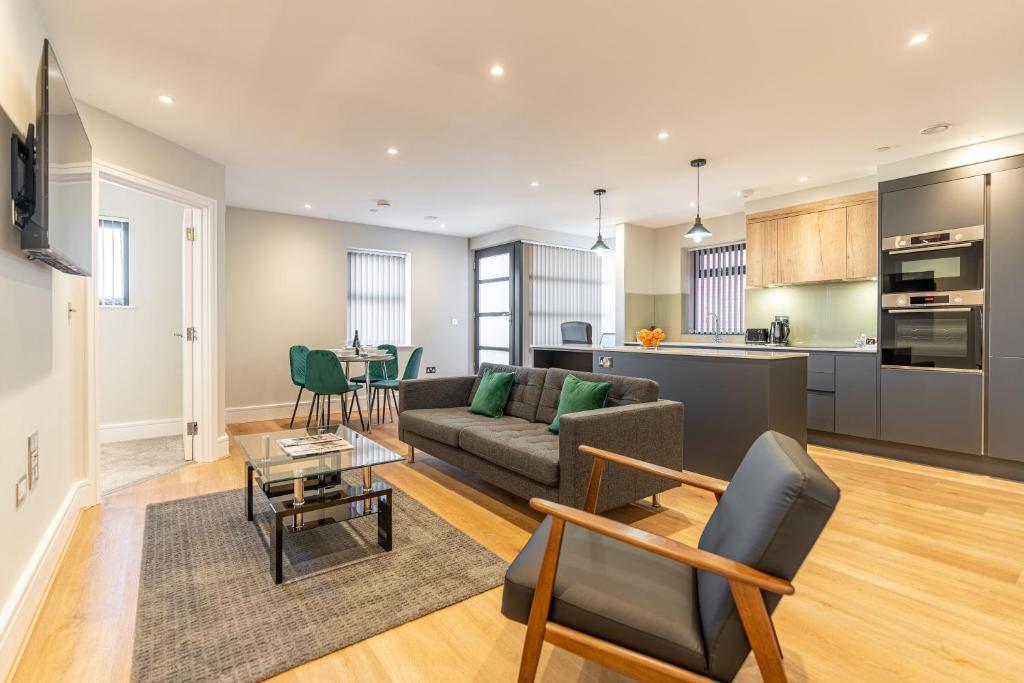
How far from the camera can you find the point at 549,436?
3145 mm

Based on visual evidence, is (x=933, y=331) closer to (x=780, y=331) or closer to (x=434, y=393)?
(x=780, y=331)

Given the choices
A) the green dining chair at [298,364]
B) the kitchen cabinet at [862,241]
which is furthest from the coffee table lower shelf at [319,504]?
the kitchen cabinet at [862,241]

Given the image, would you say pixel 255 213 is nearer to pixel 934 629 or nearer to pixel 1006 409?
pixel 934 629

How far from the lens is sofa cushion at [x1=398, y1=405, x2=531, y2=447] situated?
3.43 meters

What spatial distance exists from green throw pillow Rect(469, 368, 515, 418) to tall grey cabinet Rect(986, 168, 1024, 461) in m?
3.80

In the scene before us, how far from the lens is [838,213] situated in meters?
5.00

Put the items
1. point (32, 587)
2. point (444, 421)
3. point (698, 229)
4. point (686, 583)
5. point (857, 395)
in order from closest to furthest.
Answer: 1. point (686, 583)
2. point (32, 587)
3. point (444, 421)
4. point (857, 395)
5. point (698, 229)

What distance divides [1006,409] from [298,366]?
663cm

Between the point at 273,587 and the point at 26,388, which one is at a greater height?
the point at 26,388

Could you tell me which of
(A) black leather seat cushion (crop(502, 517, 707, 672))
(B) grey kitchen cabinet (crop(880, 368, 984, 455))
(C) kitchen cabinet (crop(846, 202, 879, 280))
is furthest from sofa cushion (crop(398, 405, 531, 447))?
(C) kitchen cabinet (crop(846, 202, 879, 280))

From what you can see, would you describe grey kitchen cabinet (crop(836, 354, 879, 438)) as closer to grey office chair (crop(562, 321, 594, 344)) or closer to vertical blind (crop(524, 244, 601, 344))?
grey office chair (crop(562, 321, 594, 344))

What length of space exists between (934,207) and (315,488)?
5.29 metres

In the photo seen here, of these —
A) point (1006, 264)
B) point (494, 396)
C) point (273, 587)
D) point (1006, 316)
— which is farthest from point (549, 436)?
point (1006, 264)

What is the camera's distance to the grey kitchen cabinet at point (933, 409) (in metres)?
3.92
